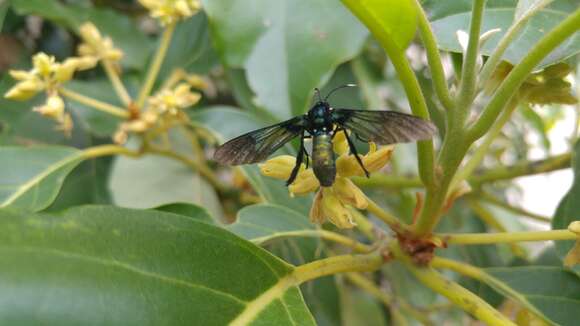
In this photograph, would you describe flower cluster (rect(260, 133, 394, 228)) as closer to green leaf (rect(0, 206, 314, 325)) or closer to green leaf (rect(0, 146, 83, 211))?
green leaf (rect(0, 206, 314, 325))

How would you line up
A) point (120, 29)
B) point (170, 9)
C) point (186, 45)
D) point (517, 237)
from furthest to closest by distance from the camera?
point (120, 29)
point (186, 45)
point (170, 9)
point (517, 237)

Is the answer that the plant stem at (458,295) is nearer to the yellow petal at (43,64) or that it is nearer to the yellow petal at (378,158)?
the yellow petal at (378,158)

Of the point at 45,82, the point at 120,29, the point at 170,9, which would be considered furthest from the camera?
the point at 120,29

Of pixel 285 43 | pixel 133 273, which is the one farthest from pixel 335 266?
pixel 285 43

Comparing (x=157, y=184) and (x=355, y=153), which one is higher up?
(x=157, y=184)

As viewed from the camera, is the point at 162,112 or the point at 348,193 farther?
the point at 162,112

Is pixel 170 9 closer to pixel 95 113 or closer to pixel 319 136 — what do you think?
pixel 95 113

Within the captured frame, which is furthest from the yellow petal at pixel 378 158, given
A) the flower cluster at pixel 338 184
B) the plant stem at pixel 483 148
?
the plant stem at pixel 483 148

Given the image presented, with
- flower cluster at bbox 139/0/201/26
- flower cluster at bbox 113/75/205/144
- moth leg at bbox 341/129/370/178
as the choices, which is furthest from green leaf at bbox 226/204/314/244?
flower cluster at bbox 139/0/201/26
